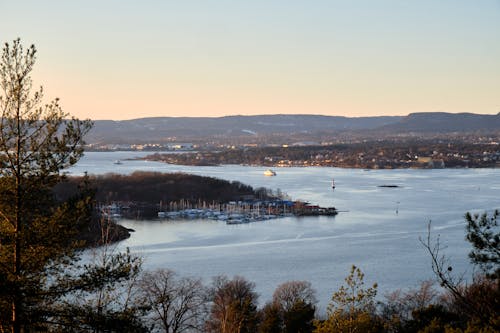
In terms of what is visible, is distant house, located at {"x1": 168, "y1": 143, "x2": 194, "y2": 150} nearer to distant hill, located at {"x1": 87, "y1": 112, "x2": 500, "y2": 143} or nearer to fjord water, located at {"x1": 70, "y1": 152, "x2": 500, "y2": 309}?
distant hill, located at {"x1": 87, "y1": 112, "x2": 500, "y2": 143}

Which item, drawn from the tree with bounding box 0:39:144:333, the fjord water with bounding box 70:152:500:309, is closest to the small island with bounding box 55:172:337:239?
the fjord water with bounding box 70:152:500:309

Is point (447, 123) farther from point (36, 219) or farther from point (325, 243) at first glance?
point (36, 219)

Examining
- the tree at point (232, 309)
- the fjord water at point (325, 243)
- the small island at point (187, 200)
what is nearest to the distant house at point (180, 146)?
the small island at point (187, 200)

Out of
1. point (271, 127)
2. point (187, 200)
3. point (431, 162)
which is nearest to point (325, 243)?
point (187, 200)

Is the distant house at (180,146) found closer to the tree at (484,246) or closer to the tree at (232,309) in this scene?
the tree at (232,309)

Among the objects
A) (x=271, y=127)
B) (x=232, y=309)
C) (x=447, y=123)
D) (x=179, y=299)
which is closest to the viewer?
(x=232, y=309)

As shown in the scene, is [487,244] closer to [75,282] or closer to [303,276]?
[75,282]
